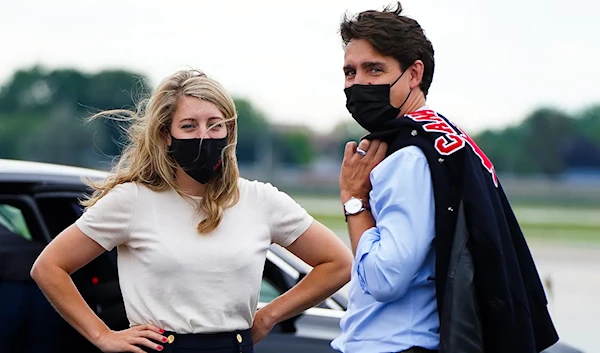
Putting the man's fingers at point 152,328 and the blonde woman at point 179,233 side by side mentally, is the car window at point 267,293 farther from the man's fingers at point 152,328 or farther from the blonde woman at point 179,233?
the man's fingers at point 152,328

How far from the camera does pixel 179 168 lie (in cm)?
285

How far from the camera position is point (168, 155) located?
2857 mm

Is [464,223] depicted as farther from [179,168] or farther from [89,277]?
[89,277]

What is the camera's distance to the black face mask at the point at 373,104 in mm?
2535

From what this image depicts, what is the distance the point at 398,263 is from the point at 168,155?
904mm

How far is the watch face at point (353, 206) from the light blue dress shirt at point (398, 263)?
0.12 feet

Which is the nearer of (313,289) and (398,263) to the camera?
(398,263)

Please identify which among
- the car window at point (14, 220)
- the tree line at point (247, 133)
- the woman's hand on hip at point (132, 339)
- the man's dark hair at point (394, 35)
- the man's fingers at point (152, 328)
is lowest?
the tree line at point (247, 133)

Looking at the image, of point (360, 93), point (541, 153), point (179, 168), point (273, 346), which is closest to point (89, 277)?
point (273, 346)

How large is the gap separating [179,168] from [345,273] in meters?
0.68

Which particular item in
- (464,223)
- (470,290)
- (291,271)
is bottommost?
(291,271)

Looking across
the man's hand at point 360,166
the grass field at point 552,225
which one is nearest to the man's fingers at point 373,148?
the man's hand at point 360,166

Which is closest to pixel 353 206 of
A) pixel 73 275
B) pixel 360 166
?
pixel 360 166

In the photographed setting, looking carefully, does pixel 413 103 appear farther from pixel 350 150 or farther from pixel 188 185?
pixel 188 185
